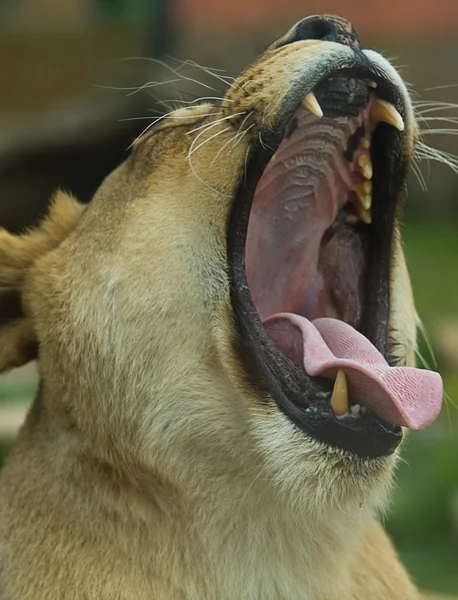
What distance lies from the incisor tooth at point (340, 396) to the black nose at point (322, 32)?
0.88 m

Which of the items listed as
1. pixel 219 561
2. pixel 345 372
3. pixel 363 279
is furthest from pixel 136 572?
pixel 363 279

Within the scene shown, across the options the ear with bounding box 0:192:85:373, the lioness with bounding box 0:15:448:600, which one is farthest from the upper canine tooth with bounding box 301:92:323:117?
the ear with bounding box 0:192:85:373

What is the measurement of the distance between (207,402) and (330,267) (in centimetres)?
82

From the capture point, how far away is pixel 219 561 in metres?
2.75

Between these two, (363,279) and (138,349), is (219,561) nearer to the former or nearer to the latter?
(138,349)

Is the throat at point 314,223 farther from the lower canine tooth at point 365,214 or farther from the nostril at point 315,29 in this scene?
the nostril at point 315,29

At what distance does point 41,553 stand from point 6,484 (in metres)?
0.33

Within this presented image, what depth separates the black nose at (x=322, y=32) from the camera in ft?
9.18

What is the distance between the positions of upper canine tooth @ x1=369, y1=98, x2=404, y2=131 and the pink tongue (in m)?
0.59

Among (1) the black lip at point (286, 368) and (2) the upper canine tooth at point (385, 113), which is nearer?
(1) the black lip at point (286, 368)

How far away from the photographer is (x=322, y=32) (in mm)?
2818

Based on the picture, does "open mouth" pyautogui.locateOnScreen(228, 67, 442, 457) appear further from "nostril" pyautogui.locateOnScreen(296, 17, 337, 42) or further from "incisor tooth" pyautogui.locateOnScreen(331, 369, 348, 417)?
"nostril" pyautogui.locateOnScreen(296, 17, 337, 42)

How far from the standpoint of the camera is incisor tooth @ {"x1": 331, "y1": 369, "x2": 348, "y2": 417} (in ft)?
8.76

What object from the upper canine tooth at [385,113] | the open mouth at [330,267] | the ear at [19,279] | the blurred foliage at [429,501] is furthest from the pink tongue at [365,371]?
the blurred foliage at [429,501]
